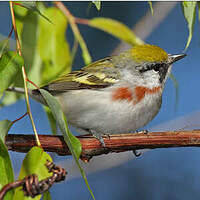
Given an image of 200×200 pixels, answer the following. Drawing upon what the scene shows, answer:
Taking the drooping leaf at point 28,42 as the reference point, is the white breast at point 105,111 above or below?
below

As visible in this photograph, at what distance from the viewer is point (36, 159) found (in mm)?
1223

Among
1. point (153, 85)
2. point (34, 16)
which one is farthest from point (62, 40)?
point (153, 85)

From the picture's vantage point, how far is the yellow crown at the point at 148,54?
81.7 inches

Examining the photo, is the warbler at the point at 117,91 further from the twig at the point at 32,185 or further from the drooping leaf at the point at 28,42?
the twig at the point at 32,185

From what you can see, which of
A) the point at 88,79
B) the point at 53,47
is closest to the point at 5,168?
the point at 53,47

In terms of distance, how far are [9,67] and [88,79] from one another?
2.92ft

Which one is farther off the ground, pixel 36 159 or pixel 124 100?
pixel 124 100

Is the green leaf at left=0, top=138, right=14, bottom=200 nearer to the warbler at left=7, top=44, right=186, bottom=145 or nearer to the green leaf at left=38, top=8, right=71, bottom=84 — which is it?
the warbler at left=7, top=44, right=186, bottom=145

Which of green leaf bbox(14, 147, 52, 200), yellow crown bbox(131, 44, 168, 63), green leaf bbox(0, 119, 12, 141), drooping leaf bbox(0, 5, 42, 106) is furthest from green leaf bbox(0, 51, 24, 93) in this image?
yellow crown bbox(131, 44, 168, 63)

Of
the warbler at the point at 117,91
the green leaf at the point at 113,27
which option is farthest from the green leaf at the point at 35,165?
the green leaf at the point at 113,27

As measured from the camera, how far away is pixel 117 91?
1.93 m

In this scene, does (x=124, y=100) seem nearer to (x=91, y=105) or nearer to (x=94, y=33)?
(x=91, y=105)

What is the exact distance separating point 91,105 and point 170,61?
1.71 feet

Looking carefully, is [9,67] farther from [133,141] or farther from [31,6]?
[133,141]
